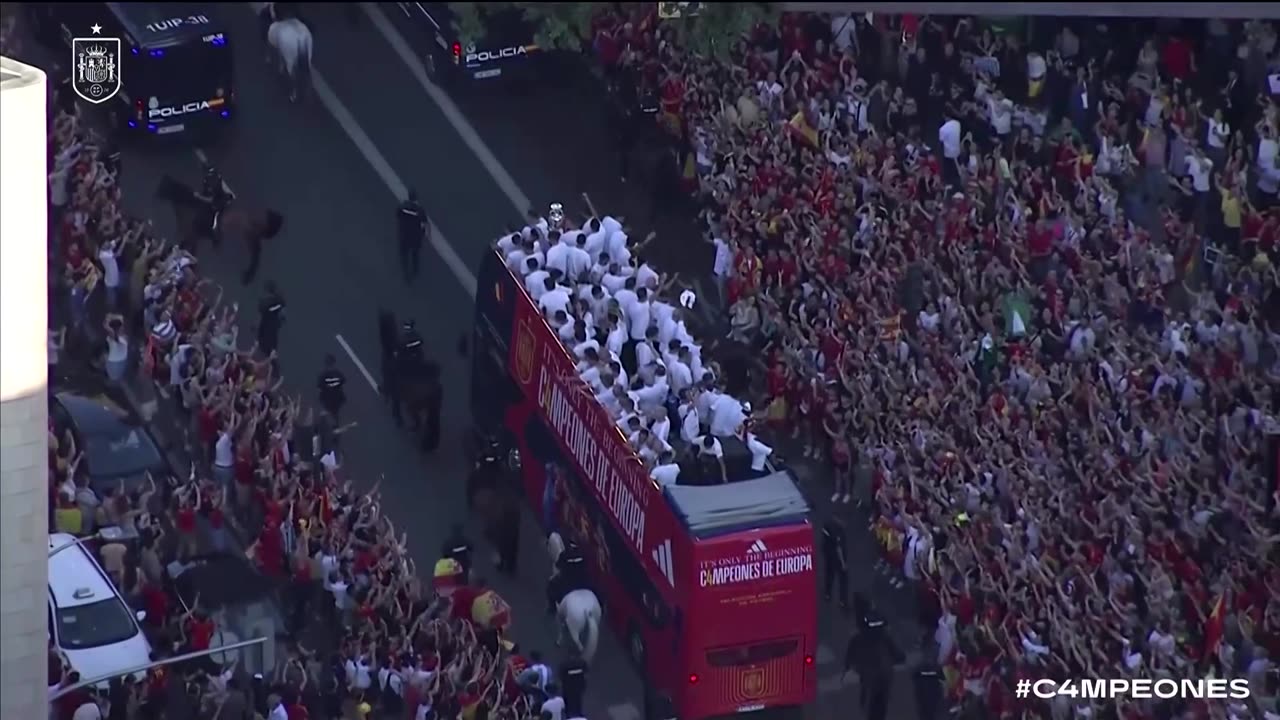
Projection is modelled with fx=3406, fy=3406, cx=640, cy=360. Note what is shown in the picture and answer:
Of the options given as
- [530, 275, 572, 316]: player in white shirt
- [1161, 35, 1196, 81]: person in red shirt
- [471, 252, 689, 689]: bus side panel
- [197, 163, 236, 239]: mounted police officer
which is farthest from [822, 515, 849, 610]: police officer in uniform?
[1161, 35, 1196, 81]: person in red shirt

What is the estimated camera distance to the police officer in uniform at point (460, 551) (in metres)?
29.4

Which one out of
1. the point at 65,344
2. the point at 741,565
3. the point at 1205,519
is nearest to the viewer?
the point at 741,565

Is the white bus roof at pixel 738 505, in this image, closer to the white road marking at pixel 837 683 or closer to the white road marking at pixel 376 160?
the white road marking at pixel 837 683

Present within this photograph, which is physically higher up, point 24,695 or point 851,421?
point 851,421

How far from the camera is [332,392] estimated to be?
1256 inches

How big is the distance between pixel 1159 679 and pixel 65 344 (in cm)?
1074

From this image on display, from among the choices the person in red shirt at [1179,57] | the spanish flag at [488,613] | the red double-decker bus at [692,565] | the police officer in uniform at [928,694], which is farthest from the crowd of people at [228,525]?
the person in red shirt at [1179,57]

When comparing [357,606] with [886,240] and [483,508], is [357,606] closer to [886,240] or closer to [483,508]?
[483,508]

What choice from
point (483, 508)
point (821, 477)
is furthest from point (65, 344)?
point (821, 477)

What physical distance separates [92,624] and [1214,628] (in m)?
9.35

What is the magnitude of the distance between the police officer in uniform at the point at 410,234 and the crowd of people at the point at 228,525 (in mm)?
2112

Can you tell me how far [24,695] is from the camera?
2320cm

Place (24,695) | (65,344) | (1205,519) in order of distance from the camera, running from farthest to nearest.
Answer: (65,344) < (1205,519) < (24,695)

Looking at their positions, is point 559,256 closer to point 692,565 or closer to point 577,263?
point 577,263
